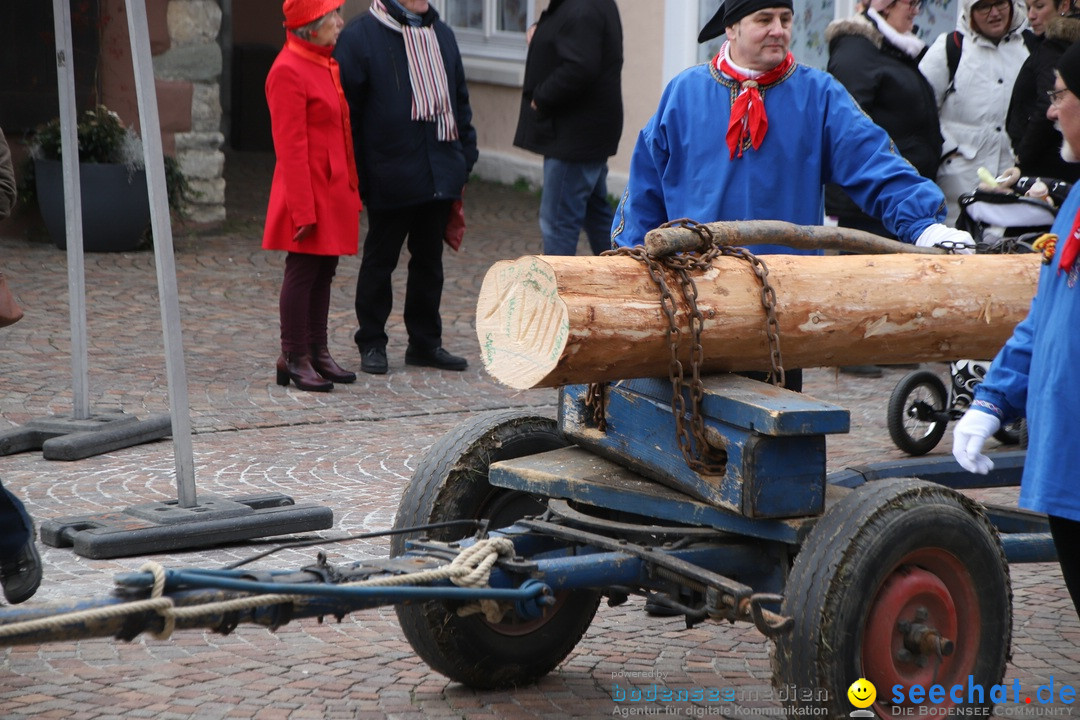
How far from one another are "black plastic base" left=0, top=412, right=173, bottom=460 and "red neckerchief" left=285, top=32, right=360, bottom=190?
164cm

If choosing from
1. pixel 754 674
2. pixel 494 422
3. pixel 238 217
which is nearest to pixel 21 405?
pixel 494 422

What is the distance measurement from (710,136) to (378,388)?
11.4 feet

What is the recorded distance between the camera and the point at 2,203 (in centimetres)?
450

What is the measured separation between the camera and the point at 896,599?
3.27 metres

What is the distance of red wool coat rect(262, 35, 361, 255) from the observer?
7031 millimetres

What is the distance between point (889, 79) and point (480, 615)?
4923 mm

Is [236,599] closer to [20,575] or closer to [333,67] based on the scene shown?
[20,575]

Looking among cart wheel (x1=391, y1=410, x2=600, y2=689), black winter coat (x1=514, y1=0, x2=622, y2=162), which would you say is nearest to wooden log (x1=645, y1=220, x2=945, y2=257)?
cart wheel (x1=391, y1=410, x2=600, y2=689)

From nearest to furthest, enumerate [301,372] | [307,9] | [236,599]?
[236,599], [307,9], [301,372]

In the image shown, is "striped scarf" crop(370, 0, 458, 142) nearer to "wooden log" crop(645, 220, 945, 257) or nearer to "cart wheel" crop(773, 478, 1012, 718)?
"wooden log" crop(645, 220, 945, 257)

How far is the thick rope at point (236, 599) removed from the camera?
253 cm

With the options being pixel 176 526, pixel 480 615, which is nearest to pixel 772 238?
pixel 480 615

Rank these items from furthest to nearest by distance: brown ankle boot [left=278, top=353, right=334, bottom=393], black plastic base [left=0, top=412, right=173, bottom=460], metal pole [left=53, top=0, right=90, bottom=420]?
brown ankle boot [left=278, top=353, right=334, bottom=393], black plastic base [left=0, top=412, right=173, bottom=460], metal pole [left=53, top=0, right=90, bottom=420]

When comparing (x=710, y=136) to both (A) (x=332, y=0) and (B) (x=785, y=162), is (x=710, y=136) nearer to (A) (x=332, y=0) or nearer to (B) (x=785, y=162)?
(B) (x=785, y=162)
